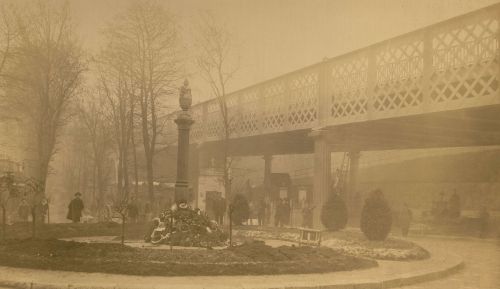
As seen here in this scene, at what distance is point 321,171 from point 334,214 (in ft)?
25.5

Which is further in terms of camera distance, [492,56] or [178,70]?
[178,70]

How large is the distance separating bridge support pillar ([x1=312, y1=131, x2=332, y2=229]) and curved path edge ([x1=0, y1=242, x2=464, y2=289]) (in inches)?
688

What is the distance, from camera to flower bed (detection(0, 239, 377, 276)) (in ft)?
35.5

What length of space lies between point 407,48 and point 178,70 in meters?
13.8

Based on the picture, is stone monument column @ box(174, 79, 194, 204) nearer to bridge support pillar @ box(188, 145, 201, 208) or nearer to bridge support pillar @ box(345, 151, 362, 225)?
bridge support pillar @ box(345, 151, 362, 225)

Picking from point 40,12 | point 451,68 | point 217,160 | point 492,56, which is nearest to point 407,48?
point 451,68

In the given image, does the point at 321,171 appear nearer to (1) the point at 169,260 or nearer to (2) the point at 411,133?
(2) the point at 411,133

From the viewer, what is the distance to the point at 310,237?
17141mm

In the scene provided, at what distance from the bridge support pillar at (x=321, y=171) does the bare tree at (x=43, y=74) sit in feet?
44.7

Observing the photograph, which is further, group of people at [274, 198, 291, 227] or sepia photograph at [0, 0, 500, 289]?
group of people at [274, 198, 291, 227]

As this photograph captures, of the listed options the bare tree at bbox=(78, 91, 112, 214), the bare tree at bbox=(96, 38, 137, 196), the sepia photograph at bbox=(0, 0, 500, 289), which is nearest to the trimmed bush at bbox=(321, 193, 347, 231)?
the sepia photograph at bbox=(0, 0, 500, 289)

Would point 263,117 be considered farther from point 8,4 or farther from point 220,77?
point 8,4

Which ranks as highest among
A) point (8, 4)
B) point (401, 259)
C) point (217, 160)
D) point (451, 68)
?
point (8, 4)

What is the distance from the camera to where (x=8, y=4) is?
26.0 metres
